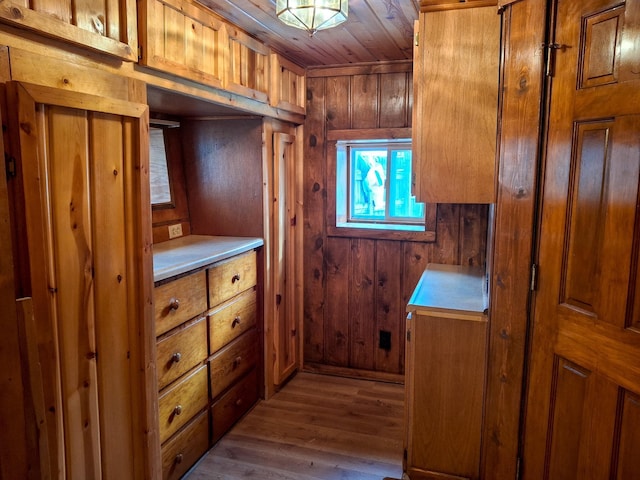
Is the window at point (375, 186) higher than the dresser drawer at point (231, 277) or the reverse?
higher

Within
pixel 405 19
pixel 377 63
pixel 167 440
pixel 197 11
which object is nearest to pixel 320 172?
pixel 377 63

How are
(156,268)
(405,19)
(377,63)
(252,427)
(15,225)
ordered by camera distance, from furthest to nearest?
(377,63) < (252,427) < (405,19) < (156,268) < (15,225)

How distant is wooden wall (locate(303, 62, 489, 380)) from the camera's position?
3189 mm

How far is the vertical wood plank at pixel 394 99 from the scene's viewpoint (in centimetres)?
321

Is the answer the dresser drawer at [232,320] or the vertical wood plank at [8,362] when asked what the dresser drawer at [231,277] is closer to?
the dresser drawer at [232,320]

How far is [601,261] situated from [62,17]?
5.84 feet

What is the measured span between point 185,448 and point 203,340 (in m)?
0.52

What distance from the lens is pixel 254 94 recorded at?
264cm

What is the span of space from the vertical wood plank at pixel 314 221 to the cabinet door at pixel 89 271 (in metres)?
1.74

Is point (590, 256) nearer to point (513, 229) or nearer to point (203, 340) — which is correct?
point (513, 229)

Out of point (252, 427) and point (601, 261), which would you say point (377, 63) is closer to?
point (601, 261)

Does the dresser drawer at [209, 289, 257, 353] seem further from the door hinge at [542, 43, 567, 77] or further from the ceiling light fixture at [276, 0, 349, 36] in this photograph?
the door hinge at [542, 43, 567, 77]

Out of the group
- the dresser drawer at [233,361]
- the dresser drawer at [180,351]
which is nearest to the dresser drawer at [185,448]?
the dresser drawer at [233,361]

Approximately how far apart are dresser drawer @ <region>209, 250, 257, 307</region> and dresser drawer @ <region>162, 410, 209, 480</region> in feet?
2.03
